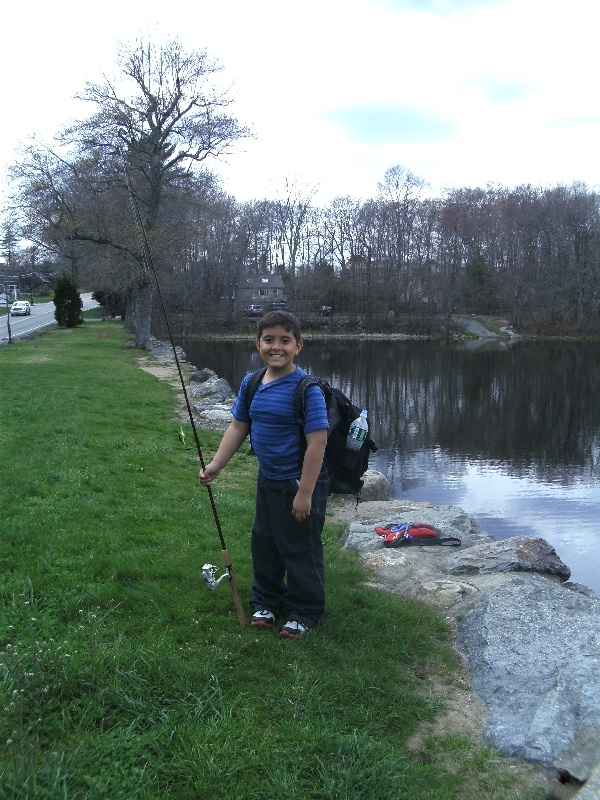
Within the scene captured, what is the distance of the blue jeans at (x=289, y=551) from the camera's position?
3992mm

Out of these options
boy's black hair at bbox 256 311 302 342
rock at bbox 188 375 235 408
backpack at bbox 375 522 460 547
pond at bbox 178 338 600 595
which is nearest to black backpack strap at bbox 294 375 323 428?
boy's black hair at bbox 256 311 302 342

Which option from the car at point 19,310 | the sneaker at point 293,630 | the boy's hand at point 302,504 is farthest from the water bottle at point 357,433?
the car at point 19,310

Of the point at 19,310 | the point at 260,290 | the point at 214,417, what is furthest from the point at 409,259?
the point at 214,417

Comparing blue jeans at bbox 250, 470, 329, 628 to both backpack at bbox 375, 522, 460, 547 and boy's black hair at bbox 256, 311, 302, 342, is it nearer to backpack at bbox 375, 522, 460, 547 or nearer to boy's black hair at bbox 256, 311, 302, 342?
boy's black hair at bbox 256, 311, 302, 342

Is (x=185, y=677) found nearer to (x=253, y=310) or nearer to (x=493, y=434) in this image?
(x=493, y=434)

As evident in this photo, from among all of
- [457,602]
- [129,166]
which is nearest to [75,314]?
[129,166]

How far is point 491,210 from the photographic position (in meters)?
69.4

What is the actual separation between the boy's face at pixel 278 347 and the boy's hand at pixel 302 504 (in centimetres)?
70

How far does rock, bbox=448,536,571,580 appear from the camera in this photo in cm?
576

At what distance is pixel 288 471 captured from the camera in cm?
397

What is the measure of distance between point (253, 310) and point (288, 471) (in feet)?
189

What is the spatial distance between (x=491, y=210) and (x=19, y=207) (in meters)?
52.4

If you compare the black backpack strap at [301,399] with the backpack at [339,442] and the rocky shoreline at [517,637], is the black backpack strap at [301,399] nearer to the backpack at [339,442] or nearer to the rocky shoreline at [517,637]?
the backpack at [339,442]

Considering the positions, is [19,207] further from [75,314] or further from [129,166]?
[75,314]
